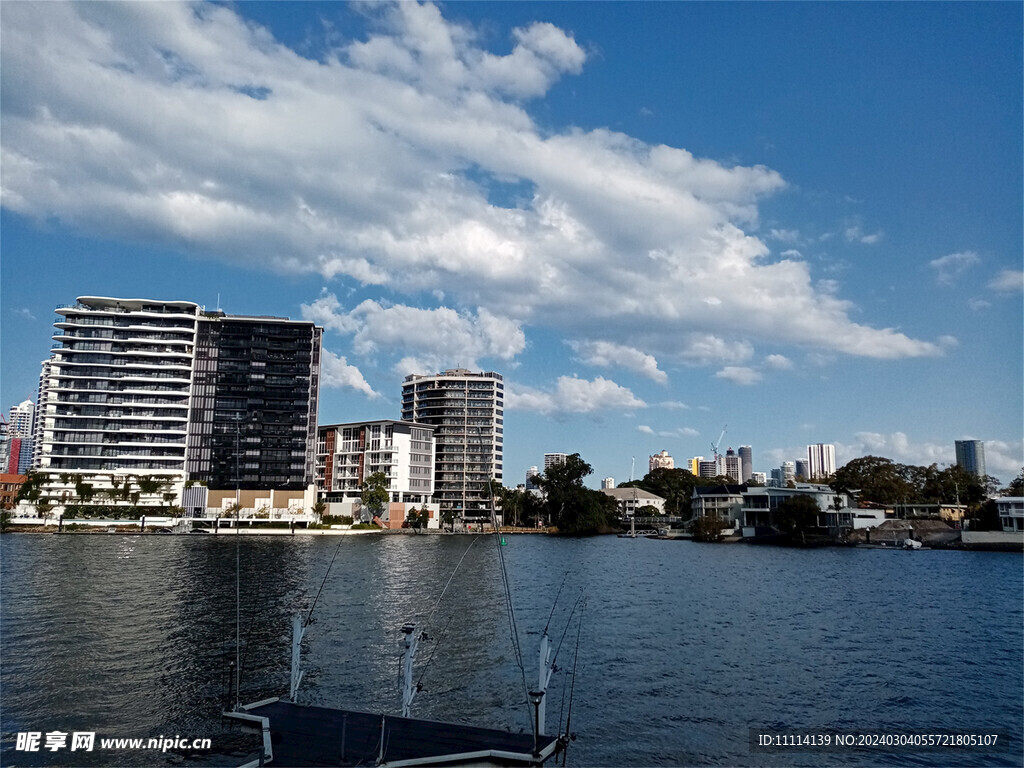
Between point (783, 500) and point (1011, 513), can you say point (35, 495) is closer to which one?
point (783, 500)

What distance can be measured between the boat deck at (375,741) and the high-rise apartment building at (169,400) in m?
135

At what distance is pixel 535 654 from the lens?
32.1 m

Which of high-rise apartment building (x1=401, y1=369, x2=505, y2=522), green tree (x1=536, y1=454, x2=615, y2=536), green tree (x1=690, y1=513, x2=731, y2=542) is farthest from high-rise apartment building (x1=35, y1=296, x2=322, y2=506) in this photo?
green tree (x1=690, y1=513, x2=731, y2=542)

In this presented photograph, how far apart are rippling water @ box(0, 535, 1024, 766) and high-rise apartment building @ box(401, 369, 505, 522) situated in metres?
119

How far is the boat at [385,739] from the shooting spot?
51.1ft

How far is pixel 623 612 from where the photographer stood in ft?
149

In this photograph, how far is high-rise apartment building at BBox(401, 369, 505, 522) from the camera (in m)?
185

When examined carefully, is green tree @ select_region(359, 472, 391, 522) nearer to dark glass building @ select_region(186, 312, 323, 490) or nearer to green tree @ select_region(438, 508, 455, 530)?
dark glass building @ select_region(186, 312, 323, 490)

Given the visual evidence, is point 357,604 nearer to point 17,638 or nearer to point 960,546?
point 17,638

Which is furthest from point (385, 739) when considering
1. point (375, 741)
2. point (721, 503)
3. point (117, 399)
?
point (117, 399)

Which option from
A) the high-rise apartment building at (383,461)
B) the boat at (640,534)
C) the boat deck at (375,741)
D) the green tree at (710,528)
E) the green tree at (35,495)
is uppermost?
the high-rise apartment building at (383,461)

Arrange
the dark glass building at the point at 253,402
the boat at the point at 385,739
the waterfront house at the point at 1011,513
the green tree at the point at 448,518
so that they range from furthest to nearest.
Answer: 1. the green tree at the point at 448,518
2. the dark glass building at the point at 253,402
3. the waterfront house at the point at 1011,513
4. the boat at the point at 385,739

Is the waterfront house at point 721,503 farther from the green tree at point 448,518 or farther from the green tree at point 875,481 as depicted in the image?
the green tree at point 448,518

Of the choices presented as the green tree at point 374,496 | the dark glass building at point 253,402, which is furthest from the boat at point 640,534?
the dark glass building at point 253,402
